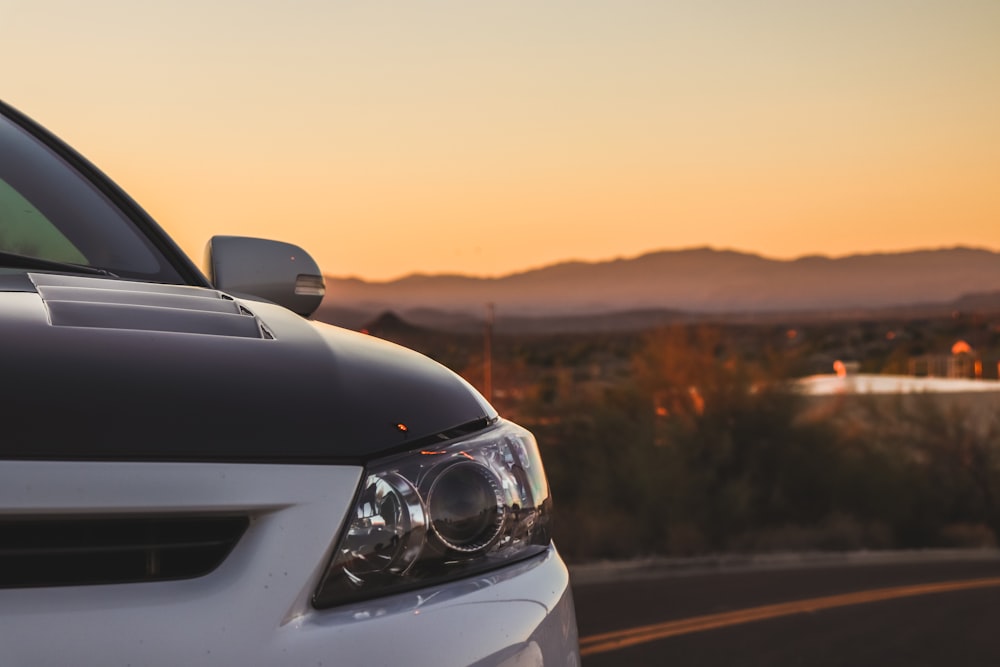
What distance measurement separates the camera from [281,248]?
2.62 meters

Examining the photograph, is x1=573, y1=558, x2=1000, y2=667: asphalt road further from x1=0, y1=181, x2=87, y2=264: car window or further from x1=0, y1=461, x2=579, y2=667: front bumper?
x1=0, y1=461, x2=579, y2=667: front bumper

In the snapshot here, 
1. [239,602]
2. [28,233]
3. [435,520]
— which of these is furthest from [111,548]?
[28,233]

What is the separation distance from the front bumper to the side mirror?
3.68ft

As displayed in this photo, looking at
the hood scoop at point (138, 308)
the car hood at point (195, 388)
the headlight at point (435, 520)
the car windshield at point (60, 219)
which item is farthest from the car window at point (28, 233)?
the headlight at point (435, 520)

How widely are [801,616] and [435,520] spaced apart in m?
22.5

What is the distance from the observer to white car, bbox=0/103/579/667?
4.22 ft

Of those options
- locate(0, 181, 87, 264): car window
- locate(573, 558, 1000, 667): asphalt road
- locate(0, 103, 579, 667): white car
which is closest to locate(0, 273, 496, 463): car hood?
locate(0, 103, 579, 667): white car

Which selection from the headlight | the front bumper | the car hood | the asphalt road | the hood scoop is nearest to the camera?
the front bumper

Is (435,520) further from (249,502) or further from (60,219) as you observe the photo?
(60,219)

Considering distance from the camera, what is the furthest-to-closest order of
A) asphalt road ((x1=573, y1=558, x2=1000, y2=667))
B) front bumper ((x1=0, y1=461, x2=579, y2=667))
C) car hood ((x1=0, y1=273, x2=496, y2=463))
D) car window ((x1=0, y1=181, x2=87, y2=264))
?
asphalt road ((x1=573, y1=558, x2=1000, y2=667)), car window ((x1=0, y1=181, x2=87, y2=264)), car hood ((x1=0, y1=273, x2=496, y2=463)), front bumper ((x1=0, y1=461, x2=579, y2=667))

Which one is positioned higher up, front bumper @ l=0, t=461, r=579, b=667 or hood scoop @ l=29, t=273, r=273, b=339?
hood scoop @ l=29, t=273, r=273, b=339

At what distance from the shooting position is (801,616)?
22.9m

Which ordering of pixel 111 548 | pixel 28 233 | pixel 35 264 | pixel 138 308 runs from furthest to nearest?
pixel 28 233 → pixel 35 264 → pixel 138 308 → pixel 111 548

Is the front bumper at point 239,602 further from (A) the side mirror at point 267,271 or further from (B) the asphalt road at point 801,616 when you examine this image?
(B) the asphalt road at point 801,616
